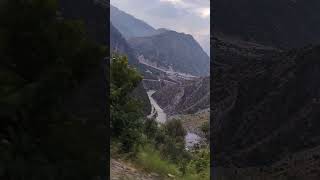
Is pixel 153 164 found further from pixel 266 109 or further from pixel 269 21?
pixel 269 21

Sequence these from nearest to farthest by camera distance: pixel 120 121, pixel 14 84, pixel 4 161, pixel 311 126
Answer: pixel 4 161, pixel 14 84, pixel 311 126, pixel 120 121

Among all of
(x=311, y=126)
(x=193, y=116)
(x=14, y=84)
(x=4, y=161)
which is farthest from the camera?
(x=193, y=116)

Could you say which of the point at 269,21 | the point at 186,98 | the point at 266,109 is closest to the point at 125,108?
the point at 266,109

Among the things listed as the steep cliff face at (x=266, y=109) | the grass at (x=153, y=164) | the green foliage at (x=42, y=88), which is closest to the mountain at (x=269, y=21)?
the steep cliff face at (x=266, y=109)

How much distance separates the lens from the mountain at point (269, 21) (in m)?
5.06

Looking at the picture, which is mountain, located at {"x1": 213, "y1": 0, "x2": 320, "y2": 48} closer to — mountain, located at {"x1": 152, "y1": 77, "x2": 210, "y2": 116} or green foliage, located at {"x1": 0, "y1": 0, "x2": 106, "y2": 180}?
green foliage, located at {"x1": 0, "y1": 0, "x2": 106, "y2": 180}

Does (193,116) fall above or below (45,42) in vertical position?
below

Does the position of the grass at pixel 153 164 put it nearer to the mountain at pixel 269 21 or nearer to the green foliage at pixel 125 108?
the green foliage at pixel 125 108

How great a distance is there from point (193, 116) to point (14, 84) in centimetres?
3552

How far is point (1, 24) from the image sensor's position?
10.0 ft

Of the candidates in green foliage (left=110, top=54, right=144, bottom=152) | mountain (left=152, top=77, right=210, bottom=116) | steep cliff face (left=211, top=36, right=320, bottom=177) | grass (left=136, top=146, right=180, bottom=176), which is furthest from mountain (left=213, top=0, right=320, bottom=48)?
mountain (left=152, top=77, right=210, bottom=116)

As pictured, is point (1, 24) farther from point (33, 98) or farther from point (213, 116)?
point (213, 116)

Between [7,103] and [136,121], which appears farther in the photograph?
A: [136,121]

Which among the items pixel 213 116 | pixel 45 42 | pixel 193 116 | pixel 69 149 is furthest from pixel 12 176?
pixel 193 116
